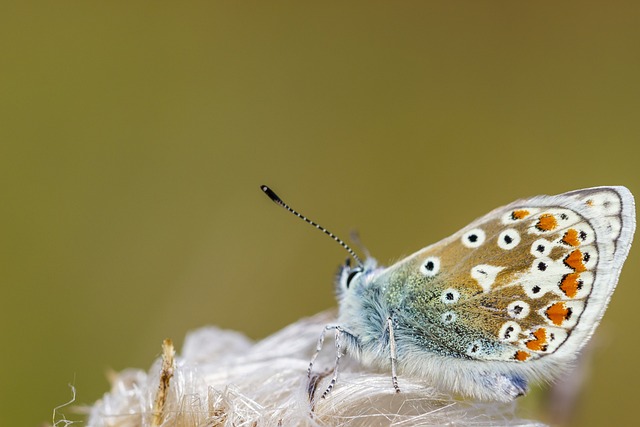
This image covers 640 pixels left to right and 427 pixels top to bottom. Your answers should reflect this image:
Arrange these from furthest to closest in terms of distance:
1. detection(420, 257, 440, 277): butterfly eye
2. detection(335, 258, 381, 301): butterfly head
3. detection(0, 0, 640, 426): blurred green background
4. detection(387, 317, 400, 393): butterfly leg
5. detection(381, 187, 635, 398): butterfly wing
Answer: detection(0, 0, 640, 426): blurred green background
detection(335, 258, 381, 301): butterfly head
detection(420, 257, 440, 277): butterfly eye
detection(387, 317, 400, 393): butterfly leg
detection(381, 187, 635, 398): butterfly wing

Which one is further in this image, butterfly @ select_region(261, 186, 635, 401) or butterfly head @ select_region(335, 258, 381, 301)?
butterfly head @ select_region(335, 258, 381, 301)

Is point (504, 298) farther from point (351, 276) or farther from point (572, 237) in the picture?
point (351, 276)

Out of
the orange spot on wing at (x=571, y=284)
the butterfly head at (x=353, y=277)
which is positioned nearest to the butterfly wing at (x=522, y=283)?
the orange spot on wing at (x=571, y=284)

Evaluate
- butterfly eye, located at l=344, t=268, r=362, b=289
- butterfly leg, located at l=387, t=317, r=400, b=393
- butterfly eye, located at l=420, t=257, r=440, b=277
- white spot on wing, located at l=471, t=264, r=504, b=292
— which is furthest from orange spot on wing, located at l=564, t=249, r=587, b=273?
butterfly eye, located at l=344, t=268, r=362, b=289

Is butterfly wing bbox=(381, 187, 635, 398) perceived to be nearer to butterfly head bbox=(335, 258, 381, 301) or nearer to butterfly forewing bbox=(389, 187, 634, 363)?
butterfly forewing bbox=(389, 187, 634, 363)

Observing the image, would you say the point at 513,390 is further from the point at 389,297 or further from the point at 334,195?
the point at 334,195

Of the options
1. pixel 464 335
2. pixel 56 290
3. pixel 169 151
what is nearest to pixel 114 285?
pixel 56 290

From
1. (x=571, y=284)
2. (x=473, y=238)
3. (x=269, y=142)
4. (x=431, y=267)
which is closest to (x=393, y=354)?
(x=431, y=267)
